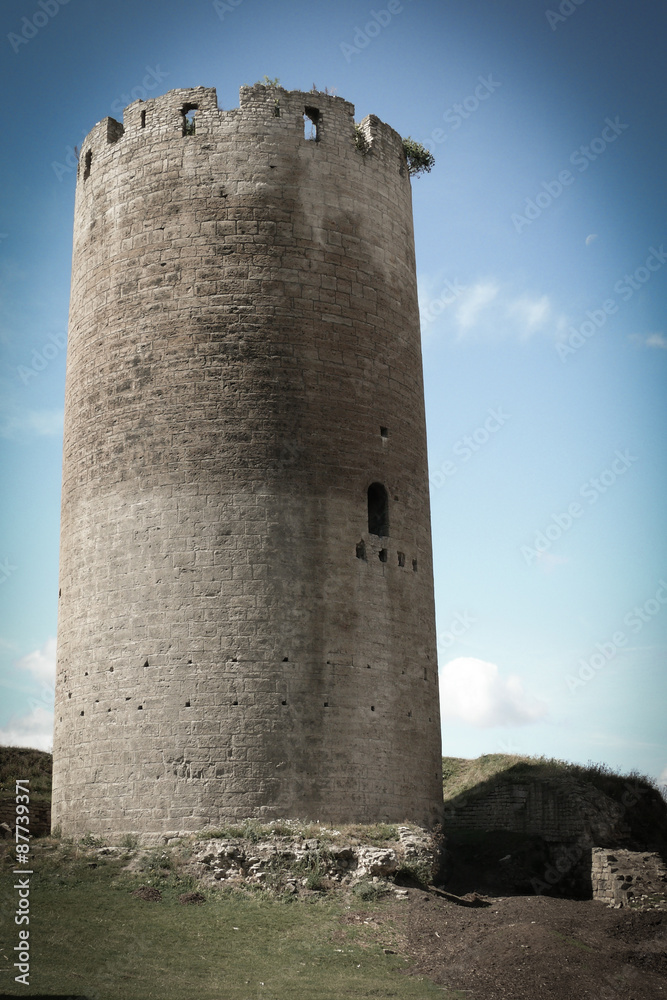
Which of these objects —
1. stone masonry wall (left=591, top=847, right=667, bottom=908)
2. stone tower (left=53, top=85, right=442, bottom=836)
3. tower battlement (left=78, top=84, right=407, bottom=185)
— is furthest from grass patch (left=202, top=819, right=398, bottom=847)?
tower battlement (left=78, top=84, right=407, bottom=185)

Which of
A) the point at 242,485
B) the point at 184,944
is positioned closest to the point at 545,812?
the point at 242,485

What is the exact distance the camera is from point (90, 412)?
18234mm

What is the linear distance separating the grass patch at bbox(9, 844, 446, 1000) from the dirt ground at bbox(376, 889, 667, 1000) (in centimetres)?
50

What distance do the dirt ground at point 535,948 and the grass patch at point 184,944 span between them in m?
0.50

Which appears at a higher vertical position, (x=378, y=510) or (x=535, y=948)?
(x=378, y=510)

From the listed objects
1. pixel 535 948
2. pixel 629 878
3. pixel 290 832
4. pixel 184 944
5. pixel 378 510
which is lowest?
pixel 535 948

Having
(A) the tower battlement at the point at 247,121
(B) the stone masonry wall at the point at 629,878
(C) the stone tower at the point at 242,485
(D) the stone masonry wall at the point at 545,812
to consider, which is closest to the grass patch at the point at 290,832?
(C) the stone tower at the point at 242,485

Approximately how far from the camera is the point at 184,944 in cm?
1232

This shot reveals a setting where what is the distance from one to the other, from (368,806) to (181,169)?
11.5 metres

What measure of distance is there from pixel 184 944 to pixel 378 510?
8.22 metres

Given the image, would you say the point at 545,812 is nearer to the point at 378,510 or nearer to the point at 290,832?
the point at 290,832

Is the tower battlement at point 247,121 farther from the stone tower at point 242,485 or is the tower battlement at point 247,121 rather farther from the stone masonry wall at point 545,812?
the stone masonry wall at point 545,812

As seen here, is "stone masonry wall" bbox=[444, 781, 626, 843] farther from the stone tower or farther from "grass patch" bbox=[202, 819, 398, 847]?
"grass patch" bbox=[202, 819, 398, 847]

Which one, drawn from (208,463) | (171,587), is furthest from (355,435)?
(171,587)
